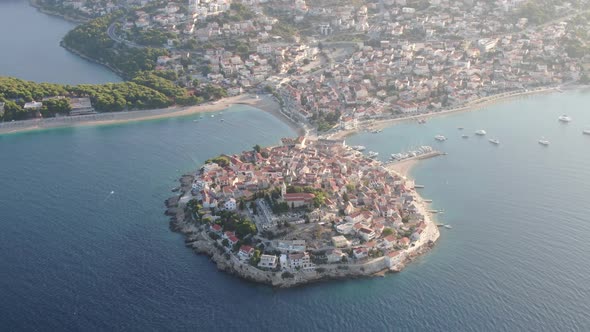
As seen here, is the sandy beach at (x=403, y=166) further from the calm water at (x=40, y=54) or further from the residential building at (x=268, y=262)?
the calm water at (x=40, y=54)

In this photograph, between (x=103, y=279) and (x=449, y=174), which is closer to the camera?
(x=103, y=279)

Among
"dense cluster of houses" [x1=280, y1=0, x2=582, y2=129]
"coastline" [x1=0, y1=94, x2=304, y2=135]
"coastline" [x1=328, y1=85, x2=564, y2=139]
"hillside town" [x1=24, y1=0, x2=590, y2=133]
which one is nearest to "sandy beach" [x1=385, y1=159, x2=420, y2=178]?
"coastline" [x1=328, y1=85, x2=564, y2=139]

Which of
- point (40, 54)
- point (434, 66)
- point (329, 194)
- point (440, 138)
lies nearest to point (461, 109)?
point (440, 138)

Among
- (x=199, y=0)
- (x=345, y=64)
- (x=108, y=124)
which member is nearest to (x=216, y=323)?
(x=108, y=124)

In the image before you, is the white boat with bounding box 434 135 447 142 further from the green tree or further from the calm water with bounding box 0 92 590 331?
the green tree

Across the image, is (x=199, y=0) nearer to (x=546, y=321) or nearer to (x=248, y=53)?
(x=248, y=53)

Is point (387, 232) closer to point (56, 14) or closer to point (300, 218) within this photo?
point (300, 218)
